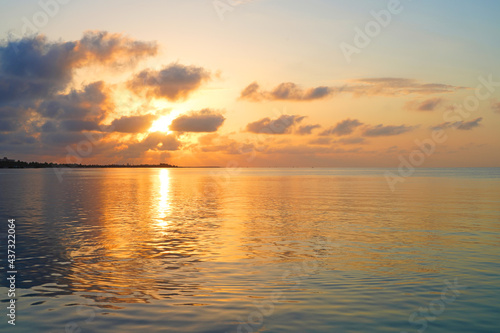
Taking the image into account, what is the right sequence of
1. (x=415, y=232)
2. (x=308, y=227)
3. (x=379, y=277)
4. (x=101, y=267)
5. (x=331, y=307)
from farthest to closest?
(x=308, y=227) → (x=415, y=232) → (x=101, y=267) → (x=379, y=277) → (x=331, y=307)

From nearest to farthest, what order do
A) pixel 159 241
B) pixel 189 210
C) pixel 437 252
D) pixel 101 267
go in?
pixel 101 267
pixel 437 252
pixel 159 241
pixel 189 210

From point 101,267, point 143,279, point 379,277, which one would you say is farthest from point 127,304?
point 379,277

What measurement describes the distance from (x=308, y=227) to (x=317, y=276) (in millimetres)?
17032

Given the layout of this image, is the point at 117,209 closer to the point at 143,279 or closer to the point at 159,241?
the point at 159,241

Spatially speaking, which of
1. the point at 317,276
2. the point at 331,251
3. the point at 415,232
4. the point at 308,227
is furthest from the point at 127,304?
the point at 415,232

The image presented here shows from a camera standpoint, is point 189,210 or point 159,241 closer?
point 159,241

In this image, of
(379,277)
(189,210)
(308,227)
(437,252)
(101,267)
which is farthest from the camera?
(189,210)

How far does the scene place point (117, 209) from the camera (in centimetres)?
5475

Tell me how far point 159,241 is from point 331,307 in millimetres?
18158

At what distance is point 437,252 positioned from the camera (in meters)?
26.8

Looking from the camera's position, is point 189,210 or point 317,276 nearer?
point 317,276

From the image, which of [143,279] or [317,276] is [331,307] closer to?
[317,276]

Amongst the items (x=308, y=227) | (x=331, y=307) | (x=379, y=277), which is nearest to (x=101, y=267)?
(x=331, y=307)

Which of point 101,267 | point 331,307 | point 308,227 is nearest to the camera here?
point 331,307
